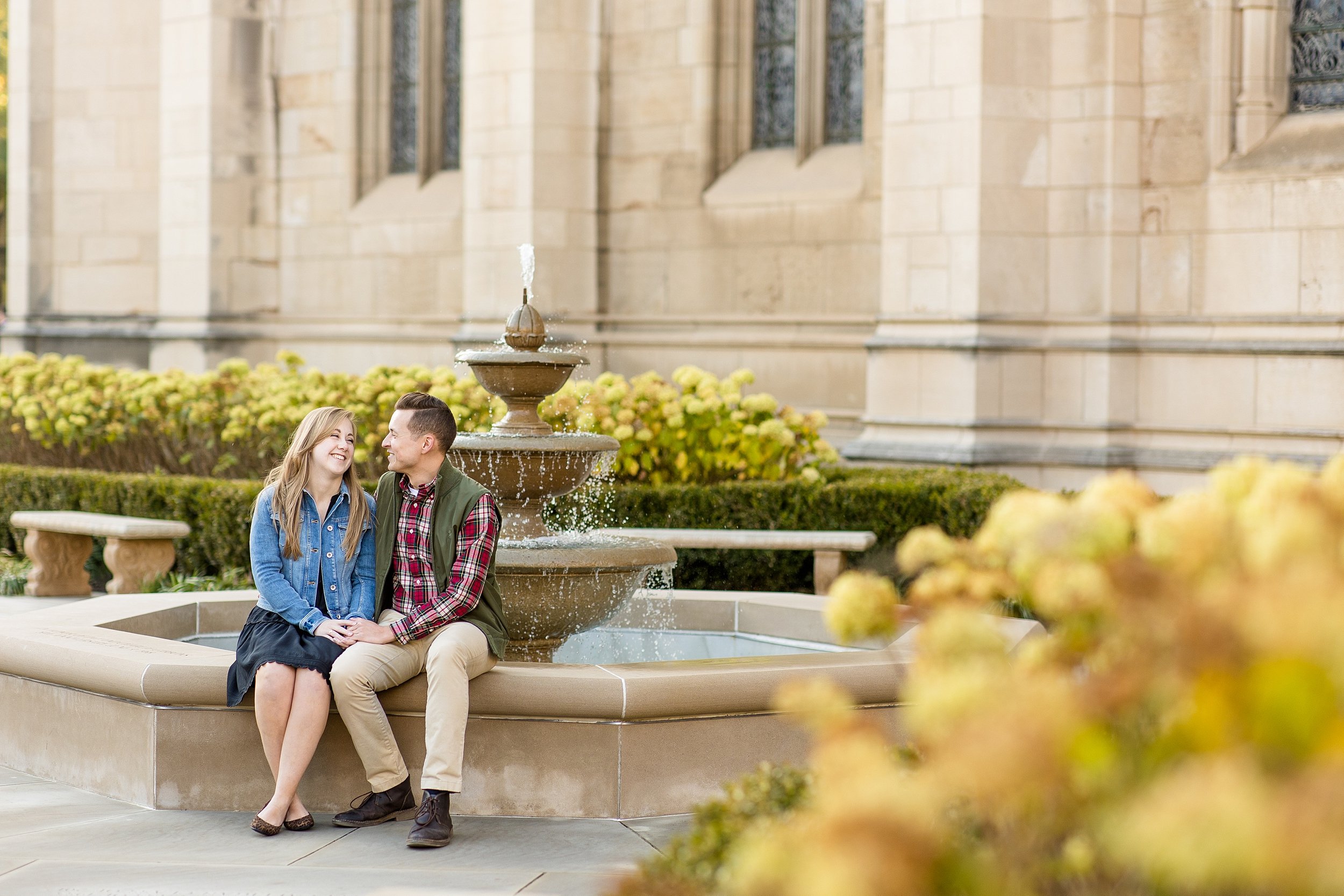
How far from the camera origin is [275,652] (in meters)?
5.47

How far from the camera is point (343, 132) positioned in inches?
690

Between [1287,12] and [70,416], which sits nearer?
[1287,12]

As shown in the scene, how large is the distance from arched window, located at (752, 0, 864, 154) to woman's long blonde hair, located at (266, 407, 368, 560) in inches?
374

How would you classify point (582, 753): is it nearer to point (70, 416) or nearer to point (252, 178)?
point (70, 416)

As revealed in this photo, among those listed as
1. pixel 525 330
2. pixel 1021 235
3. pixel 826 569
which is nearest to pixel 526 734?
pixel 525 330

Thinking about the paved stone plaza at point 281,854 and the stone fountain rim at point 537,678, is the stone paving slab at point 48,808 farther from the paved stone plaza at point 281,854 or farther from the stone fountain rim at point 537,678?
the stone fountain rim at point 537,678

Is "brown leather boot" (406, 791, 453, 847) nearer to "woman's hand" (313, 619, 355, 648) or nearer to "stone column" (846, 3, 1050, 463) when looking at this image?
"woman's hand" (313, 619, 355, 648)

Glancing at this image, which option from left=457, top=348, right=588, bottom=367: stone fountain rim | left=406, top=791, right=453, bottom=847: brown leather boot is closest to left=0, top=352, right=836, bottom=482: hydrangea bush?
left=457, top=348, right=588, bottom=367: stone fountain rim

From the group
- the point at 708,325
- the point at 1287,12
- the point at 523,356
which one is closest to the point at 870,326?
the point at 708,325

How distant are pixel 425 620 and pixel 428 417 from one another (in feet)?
2.24

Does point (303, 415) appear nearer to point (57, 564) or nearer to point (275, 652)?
point (57, 564)

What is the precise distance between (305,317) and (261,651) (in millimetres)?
12609

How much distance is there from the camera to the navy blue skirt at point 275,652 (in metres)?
5.46

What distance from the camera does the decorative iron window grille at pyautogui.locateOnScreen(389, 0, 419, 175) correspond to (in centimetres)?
1764
